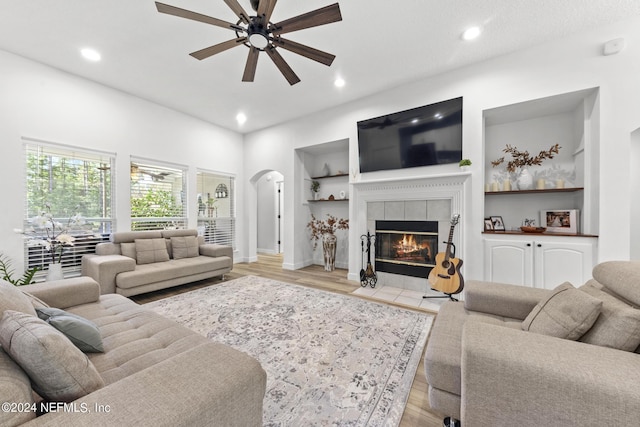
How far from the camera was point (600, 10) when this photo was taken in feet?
7.52

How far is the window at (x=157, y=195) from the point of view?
4.13 metres

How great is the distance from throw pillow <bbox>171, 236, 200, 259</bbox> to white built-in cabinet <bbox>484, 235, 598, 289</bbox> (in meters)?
4.42

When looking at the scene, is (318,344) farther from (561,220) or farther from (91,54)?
(91,54)

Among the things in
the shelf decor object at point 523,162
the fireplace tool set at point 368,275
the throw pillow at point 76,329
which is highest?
the shelf decor object at point 523,162

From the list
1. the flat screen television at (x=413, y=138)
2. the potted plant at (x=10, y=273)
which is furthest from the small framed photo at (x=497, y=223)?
the potted plant at (x=10, y=273)

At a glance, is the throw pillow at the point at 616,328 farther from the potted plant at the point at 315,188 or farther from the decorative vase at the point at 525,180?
the potted plant at the point at 315,188

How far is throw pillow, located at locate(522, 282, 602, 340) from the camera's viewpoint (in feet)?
3.67

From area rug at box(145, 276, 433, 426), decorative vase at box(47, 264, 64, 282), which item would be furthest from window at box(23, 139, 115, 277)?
area rug at box(145, 276, 433, 426)

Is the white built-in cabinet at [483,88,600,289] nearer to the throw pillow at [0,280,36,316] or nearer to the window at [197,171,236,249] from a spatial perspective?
the throw pillow at [0,280,36,316]

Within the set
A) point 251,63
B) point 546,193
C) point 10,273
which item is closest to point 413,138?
point 546,193

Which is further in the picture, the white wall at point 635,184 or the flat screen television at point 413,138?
the flat screen television at point 413,138

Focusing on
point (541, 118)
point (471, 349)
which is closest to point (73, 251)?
point (471, 349)

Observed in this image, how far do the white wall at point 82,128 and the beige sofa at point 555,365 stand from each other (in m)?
4.69

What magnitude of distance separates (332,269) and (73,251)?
13.1 feet
